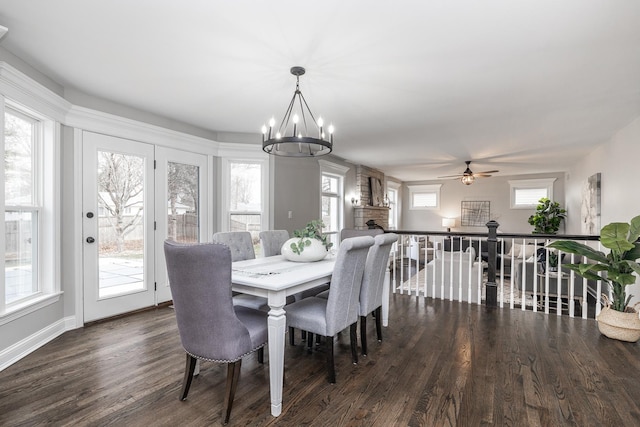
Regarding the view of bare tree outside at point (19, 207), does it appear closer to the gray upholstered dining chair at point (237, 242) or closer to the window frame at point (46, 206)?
the window frame at point (46, 206)

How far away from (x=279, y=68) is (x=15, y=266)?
2.70 metres

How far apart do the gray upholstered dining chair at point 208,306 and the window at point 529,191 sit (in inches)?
347

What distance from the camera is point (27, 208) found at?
274 cm

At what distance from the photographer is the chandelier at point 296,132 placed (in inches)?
95.7

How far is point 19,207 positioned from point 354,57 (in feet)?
9.70

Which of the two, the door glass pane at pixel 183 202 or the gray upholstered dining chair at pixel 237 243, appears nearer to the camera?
the gray upholstered dining chair at pixel 237 243

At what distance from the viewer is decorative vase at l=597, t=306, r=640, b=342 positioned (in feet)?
9.41

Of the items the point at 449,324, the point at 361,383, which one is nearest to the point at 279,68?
the point at 361,383

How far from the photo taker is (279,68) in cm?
261

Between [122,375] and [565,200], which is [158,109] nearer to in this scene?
[122,375]

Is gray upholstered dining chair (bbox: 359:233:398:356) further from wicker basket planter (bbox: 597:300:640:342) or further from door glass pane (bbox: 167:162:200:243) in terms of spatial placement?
door glass pane (bbox: 167:162:200:243)

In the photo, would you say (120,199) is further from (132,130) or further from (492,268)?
(492,268)

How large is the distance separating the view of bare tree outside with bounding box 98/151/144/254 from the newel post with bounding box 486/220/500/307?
4.26 meters

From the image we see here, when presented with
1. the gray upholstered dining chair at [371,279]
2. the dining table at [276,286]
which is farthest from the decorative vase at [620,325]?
the dining table at [276,286]
